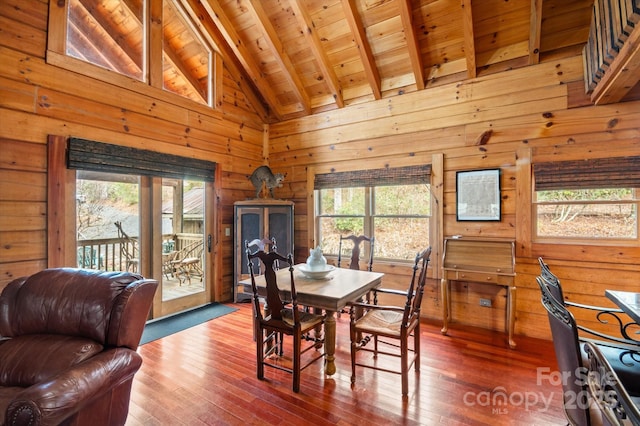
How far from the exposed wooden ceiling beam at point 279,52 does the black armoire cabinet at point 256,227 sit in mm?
1680

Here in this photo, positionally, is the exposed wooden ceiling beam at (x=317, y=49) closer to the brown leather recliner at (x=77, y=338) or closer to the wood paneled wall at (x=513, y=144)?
the wood paneled wall at (x=513, y=144)

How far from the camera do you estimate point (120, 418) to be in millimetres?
1732

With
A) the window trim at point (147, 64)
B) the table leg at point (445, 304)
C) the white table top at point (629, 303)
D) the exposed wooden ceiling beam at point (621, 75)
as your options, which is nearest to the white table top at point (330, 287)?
the table leg at point (445, 304)

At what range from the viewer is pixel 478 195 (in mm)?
3650

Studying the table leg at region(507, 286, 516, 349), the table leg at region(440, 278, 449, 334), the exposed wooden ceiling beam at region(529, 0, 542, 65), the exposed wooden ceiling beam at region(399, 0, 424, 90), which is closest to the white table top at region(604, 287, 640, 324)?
the table leg at region(507, 286, 516, 349)

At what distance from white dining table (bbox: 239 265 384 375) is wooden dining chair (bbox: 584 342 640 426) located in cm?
150

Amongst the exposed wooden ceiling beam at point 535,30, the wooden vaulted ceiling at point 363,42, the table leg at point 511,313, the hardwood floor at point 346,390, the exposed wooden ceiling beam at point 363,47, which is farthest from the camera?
the exposed wooden ceiling beam at point 363,47

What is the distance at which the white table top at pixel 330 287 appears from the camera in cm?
233

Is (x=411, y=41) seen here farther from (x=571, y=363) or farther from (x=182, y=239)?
(x=182, y=239)

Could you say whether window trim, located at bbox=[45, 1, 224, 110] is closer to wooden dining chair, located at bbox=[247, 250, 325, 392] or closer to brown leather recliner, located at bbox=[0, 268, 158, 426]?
brown leather recliner, located at bbox=[0, 268, 158, 426]

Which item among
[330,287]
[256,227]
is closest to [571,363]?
[330,287]

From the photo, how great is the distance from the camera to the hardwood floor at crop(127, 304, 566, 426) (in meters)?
2.07

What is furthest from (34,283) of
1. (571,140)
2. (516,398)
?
(571,140)

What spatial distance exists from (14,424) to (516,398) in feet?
9.55
